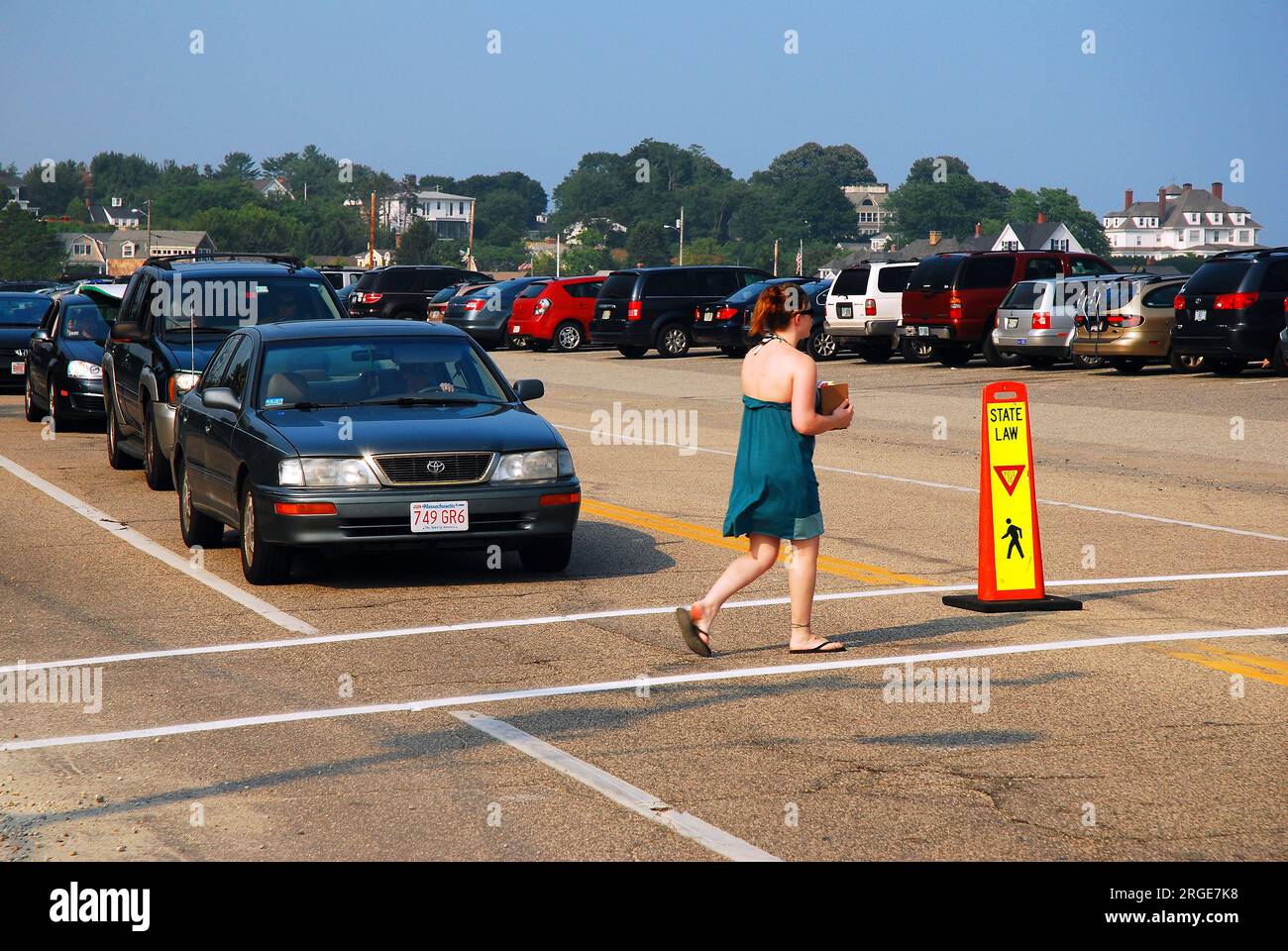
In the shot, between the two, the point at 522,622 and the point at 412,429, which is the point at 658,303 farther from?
the point at 522,622

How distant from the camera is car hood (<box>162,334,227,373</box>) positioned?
49.7 feet

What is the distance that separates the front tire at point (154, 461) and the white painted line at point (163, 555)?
2.35ft

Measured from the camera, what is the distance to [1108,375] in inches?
1205

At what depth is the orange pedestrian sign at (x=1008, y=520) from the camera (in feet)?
31.8

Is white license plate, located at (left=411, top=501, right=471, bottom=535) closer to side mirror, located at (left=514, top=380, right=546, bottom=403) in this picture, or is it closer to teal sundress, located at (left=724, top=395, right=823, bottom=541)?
side mirror, located at (left=514, top=380, right=546, bottom=403)

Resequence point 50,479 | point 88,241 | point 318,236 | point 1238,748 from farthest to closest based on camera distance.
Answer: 1. point 318,236
2. point 88,241
3. point 50,479
4. point 1238,748

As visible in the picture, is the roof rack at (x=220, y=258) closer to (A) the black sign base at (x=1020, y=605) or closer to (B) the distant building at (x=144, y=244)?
(A) the black sign base at (x=1020, y=605)

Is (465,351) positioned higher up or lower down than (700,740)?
higher up

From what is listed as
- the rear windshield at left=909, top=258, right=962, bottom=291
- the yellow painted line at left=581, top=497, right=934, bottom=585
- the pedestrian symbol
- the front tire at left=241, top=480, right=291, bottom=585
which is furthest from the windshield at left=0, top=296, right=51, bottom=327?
the pedestrian symbol

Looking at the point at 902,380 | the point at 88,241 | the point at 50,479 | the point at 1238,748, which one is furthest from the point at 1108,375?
the point at 88,241

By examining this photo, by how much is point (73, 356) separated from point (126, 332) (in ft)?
17.9

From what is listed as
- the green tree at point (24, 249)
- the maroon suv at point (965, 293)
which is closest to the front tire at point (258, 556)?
the maroon suv at point (965, 293)
